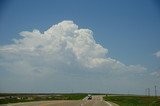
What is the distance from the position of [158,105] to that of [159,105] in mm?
134

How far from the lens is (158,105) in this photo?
165 ft

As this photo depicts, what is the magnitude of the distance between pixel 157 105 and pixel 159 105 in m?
0.28

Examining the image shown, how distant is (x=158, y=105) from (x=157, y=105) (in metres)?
0.19

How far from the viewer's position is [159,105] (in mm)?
50344

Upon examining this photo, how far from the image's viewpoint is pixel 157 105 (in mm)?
50500
